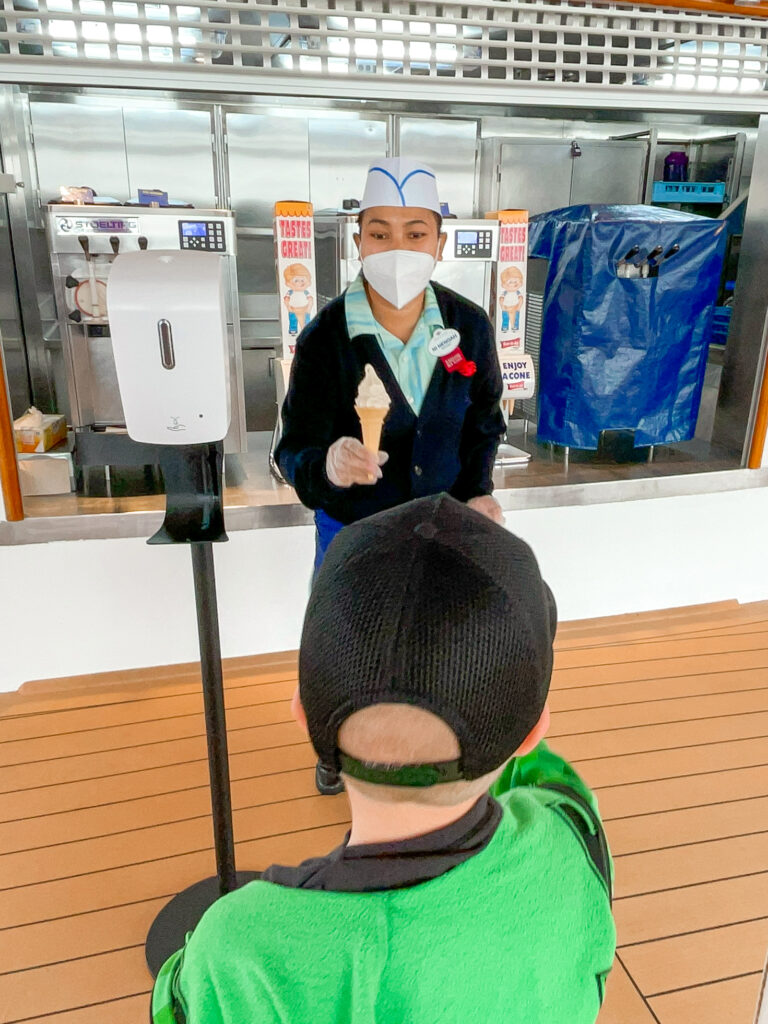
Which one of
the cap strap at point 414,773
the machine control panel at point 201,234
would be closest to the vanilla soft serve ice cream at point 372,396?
the cap strap at point 414,773

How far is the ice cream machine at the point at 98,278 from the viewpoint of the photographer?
298cm

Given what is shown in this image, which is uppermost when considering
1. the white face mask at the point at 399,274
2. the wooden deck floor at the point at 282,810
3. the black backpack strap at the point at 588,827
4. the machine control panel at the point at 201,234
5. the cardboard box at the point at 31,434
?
the machine control panel at the point at 201,234

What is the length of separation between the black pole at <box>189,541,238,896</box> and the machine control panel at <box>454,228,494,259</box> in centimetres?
229

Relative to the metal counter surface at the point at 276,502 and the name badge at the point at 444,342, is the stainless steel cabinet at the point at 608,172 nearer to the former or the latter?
the metal counter surface at the point at 276,502

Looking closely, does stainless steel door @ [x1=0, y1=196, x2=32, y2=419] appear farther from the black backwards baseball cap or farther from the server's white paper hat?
the black backwards baseball cap

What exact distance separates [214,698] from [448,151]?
15.8 feet

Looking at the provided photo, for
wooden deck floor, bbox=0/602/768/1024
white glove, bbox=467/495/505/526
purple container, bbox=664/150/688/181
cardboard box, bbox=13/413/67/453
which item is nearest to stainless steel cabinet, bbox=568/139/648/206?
purple container, bbox=664/150/688/181

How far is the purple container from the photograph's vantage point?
559 centimetres

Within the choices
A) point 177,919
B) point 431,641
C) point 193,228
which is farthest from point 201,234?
point 431,641

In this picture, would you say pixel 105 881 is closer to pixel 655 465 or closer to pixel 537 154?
pixel 655 465

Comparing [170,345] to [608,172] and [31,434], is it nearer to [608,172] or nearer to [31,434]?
[31,434]

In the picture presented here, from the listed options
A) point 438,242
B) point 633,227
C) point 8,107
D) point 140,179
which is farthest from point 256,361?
point 438,242

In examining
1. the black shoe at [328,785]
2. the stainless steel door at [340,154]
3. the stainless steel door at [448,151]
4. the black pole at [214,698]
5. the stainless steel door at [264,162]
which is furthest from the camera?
the stainless steel door at [448,151]

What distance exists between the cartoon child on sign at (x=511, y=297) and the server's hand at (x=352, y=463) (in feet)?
6.79
